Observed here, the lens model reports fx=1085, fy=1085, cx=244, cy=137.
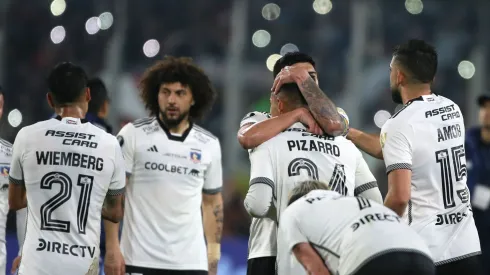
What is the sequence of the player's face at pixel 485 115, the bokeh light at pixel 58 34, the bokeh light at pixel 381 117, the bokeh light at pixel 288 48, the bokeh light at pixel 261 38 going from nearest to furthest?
the player's face at pixel 485 115 < the bokeh light at pixel 58 34 < the bokeh light at pixel 288 48 < the bokeh light at pixel 261 38 < the bokeh light at pixel 381 117

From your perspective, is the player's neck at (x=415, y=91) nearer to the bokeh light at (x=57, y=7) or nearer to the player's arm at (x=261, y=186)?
the player's arm at (x=261, y=186)

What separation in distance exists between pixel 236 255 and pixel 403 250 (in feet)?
24.7

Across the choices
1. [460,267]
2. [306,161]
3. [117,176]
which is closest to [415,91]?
[306,161]

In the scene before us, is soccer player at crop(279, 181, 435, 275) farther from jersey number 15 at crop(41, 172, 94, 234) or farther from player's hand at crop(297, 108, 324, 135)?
jersey number 15 at crop(41, 172, 94, 234)

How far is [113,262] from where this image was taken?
7.62 m

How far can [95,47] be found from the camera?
15.3 metres

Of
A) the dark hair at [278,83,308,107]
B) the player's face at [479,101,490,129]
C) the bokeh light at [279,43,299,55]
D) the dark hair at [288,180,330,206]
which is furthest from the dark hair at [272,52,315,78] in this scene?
the bokeh light at [279,43,299,55]

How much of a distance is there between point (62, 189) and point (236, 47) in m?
8.38

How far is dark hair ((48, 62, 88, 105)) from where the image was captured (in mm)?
7395

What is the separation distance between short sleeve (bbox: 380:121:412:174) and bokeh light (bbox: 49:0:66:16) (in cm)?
911

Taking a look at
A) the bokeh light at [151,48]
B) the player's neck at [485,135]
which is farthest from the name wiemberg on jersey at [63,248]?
the bokeh light at [151,48]

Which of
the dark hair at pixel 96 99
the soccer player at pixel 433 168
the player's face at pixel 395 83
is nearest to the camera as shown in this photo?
the soccer player at pixel 433 168

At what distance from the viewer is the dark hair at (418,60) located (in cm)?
711

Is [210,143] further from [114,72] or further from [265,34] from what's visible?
[265,34]
